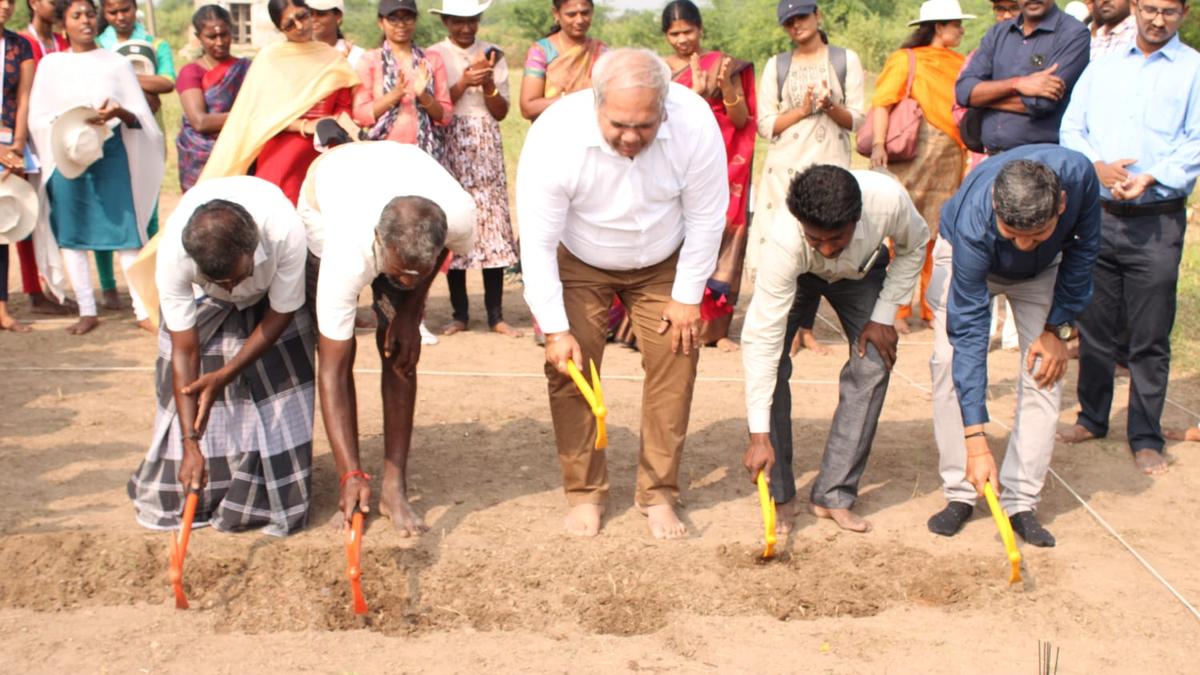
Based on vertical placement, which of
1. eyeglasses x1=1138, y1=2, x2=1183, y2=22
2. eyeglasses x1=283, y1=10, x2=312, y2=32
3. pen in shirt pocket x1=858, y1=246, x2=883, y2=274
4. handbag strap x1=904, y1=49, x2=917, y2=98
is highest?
eyeglasses x1=1138, y1=2, x2=1183, y2=22

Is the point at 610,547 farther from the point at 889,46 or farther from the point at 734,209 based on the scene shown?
the point at 889,46

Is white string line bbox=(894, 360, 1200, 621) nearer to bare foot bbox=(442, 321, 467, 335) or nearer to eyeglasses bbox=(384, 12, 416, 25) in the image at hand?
bare foot bbox=(442, 321, 467, 335)

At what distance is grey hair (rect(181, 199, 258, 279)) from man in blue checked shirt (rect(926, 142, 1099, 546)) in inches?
95.2

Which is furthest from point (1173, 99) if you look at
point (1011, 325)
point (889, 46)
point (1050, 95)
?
point (889, 46)

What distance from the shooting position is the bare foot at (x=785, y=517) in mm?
4988

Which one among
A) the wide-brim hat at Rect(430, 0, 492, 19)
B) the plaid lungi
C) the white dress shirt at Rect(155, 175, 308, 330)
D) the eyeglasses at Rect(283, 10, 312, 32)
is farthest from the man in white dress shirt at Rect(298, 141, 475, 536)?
the wide-brim hat at Rect(430, 0, 492, 19)

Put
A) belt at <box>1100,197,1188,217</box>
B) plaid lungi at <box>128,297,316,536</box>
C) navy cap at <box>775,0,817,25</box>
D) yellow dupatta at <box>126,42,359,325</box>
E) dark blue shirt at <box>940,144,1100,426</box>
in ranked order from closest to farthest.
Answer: dark blue shirt at <box>940,144,1100,426</box>, plaid lungi at <box>128,297,316,536</box>, belt at <box>1100,197,1188,217</box>, yellow dupatta at <box>126,42,359,325</box>, navy cap at <box>775,0,817,25</box>

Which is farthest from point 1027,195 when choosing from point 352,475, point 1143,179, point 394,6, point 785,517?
point 394,6

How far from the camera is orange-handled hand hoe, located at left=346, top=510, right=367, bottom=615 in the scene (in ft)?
13.7

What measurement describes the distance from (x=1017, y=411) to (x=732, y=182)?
280cm

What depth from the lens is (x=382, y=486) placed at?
5152 millimetres

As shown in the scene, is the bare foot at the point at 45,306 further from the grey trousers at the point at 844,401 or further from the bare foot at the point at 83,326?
the grey trousers at the point at 844,401

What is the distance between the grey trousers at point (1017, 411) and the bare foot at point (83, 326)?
5.16 metres

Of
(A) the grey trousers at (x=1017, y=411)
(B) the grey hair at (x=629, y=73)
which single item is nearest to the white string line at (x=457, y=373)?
(A) the grey trousers at (x=1017, y=411)
